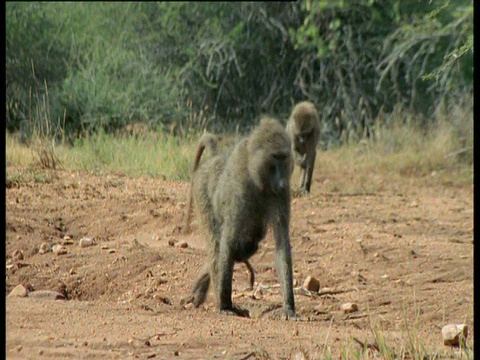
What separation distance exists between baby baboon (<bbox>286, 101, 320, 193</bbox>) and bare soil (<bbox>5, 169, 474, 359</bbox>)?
76cm

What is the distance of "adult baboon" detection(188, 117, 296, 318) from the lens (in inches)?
220

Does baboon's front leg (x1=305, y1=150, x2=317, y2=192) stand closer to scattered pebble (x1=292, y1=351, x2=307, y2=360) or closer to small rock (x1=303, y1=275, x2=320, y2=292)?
small rock (x1=303, y1=275, x2=320, y2=292)

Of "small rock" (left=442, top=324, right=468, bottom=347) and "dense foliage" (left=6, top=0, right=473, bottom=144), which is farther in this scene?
"dense foliage" (left=6, top=0, right=473, bottom=144)

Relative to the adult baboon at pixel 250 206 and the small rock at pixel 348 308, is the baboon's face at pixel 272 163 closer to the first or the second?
the adult baboon at pixel 250 206

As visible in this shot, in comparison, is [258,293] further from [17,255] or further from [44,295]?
[17,255]

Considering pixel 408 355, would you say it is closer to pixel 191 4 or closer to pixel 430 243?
pixel 430 243

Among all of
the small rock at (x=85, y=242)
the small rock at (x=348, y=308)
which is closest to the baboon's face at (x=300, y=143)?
the small rock at (x=85, y=242)

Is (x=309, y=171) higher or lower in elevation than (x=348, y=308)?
higher

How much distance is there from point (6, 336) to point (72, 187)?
487 centimetres

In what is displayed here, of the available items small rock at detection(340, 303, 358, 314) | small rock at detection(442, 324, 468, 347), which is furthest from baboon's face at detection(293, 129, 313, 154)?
small rock at detection(442, 324, 468, 347)

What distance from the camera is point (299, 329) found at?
514 centimetres

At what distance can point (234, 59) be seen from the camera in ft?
54.5

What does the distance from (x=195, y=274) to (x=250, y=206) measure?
1.25m

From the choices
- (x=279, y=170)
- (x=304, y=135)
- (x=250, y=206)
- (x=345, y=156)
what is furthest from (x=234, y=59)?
(x=279, y=170)
